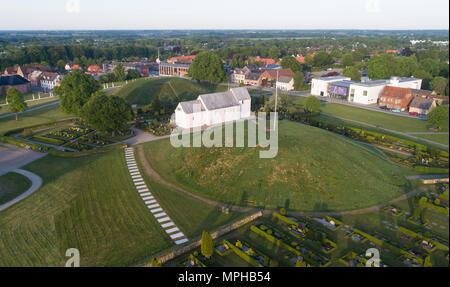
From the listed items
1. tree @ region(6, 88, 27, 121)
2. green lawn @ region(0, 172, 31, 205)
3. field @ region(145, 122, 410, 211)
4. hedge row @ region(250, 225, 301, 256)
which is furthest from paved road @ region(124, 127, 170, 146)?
hedge row @ region(250, 225, 301, 256)

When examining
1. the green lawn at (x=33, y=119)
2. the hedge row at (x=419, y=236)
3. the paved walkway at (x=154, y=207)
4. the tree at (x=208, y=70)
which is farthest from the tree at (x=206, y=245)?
the tree at (x=208, y=70)

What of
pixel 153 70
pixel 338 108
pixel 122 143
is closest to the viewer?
pixel 122 143

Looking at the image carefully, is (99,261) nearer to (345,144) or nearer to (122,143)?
(122,143)

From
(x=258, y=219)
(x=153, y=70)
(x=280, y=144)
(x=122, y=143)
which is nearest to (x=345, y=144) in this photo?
(x=280, y=144)

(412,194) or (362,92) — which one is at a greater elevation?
(362,92)

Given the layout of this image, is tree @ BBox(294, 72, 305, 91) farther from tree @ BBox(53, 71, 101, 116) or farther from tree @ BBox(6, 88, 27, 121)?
tree @ BBox(6, 88, 27, 121)
